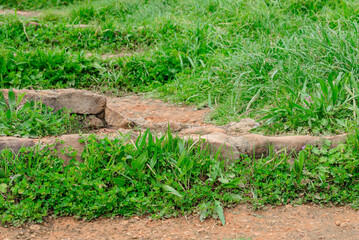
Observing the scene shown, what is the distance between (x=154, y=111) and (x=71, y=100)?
1331mm

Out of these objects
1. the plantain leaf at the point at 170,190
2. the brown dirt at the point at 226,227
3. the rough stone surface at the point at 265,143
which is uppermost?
the rough stone surface at the point at 265,143

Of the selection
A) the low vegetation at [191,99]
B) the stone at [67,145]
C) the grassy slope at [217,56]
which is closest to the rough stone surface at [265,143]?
the low vegetation at [191,99]

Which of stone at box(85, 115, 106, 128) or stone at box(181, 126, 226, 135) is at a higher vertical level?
stone at box(181, 126, 226, 135)

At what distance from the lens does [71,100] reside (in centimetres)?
423

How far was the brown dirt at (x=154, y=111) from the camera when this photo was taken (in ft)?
16.3

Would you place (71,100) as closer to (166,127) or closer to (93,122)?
(93,122)

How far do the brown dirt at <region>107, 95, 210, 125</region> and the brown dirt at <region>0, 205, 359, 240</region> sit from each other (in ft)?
5.79

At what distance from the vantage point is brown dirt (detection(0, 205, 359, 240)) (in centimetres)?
300

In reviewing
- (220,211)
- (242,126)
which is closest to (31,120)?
(220,211)

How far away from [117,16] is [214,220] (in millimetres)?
6206

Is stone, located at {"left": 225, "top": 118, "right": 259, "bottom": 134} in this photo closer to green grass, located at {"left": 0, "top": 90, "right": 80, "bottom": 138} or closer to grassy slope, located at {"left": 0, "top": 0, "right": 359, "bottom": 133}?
grassy slope, located at {"left": 0, "top": 0, "right": 359, "bottom": 133}

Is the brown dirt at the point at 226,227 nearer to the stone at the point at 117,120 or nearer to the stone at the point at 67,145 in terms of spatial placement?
the stone at the point at 67,145

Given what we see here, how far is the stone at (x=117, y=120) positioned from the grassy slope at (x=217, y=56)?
1.02 m

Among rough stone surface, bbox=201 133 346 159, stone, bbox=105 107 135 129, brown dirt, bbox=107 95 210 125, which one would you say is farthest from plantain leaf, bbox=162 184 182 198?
brown dirt, bbox=107 95 210 125
